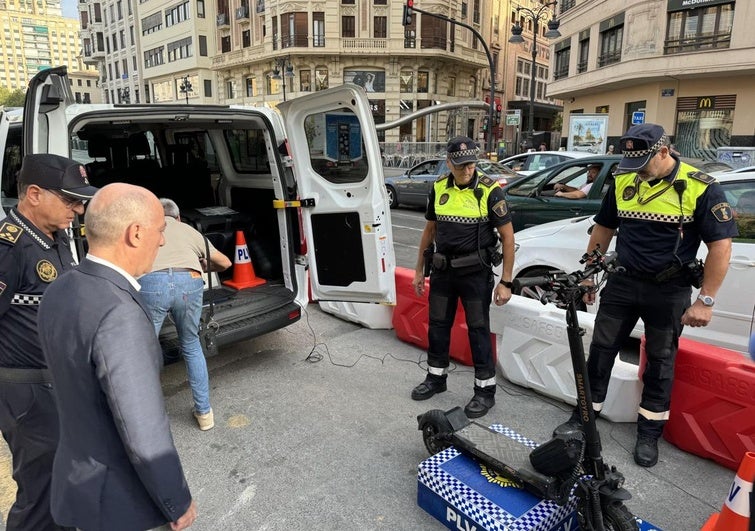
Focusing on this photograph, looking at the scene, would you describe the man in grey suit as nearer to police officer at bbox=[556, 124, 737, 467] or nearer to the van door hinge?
police officer at bbox=[556, 124, 737, 467]

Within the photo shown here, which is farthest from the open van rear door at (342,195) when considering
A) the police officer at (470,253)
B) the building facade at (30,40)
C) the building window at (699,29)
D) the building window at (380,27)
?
the building facade at (30,40)

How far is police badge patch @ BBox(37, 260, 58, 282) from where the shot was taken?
2.23 meters

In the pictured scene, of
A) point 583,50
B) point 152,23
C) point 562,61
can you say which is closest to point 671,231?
point 583,50

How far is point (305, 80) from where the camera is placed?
44156 mm

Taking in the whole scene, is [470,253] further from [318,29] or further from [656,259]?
[318,29]

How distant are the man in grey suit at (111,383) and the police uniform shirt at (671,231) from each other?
8.81 ft

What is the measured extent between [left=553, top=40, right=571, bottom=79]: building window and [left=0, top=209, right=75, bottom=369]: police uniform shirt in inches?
1311

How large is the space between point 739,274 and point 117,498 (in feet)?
13.9

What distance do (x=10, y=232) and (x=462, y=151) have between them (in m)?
2.63

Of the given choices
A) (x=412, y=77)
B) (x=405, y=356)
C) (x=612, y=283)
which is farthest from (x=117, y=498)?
(x=412, y=77)

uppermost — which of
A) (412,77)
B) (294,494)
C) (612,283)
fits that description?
(412,77)

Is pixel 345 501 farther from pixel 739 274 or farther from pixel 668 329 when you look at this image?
pixel 739 274

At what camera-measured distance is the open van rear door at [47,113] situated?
126 inches

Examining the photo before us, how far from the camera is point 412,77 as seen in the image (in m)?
43.1
